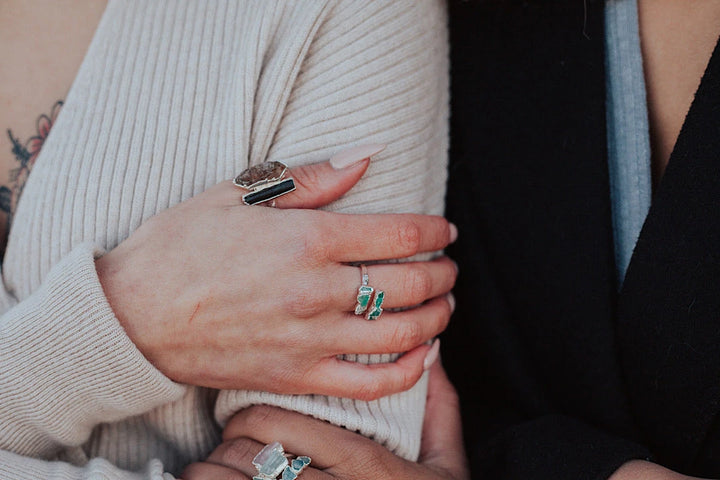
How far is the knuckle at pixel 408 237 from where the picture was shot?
94 cm

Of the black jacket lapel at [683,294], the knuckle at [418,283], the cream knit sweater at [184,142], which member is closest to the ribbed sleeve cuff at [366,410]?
the cream knit sweater at [184,142]

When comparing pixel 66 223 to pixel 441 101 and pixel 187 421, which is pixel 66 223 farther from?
pixel 441 101

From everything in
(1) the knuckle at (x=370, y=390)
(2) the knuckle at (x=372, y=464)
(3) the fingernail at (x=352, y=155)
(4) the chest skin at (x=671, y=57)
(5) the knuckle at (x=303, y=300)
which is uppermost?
(4) the chest skin at (x=671, y=57)

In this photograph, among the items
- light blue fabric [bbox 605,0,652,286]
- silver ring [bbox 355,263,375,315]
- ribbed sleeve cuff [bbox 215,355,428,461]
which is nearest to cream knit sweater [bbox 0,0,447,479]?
ribbed sleeve cuff [bbox 215,355,428,461]

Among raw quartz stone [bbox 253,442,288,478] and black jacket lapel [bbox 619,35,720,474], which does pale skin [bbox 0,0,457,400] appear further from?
black jacket lapel [bbox 619,35,720,474]

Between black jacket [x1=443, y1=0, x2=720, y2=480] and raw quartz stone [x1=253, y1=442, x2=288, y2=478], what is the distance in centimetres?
37

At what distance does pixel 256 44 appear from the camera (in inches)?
37.5

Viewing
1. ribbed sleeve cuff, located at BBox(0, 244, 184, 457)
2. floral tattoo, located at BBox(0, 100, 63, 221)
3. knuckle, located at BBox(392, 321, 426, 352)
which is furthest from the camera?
floral tattoo, located at BBox(0, 100, 63, 221)

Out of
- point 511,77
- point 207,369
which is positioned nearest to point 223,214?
point 207,369

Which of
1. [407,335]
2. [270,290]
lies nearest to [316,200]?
[270,290]

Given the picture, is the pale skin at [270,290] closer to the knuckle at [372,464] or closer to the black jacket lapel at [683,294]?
the knuckle at [372,464]

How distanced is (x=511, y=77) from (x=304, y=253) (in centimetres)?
52

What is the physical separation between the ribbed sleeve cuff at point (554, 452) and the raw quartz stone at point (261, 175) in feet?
1.93

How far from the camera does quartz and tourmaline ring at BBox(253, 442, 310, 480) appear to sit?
88 cm
